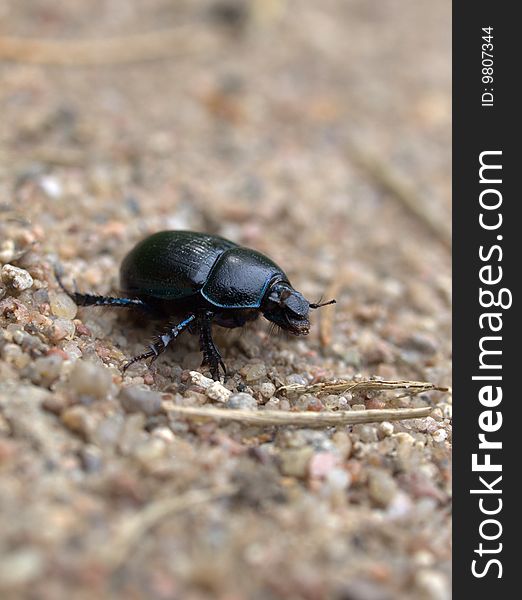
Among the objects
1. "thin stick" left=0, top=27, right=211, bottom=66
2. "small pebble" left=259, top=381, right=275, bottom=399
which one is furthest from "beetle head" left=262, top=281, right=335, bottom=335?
"thin stick" left=0, top=27, right=211, bottom=66

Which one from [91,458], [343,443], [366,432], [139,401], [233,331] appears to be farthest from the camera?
[233,331]

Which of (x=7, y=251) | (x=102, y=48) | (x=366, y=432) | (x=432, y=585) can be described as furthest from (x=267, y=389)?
(x=102, y=48)

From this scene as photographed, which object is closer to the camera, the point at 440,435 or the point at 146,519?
the point at 146,519

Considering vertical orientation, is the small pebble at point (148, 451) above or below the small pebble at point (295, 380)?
below

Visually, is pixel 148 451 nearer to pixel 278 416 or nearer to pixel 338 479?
pixel 278 416

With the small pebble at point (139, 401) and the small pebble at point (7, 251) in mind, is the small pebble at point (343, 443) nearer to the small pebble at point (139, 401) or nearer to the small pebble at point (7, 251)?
the small pebble at point (139, 401)

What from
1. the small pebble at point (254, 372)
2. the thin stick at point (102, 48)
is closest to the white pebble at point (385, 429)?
the small pebble at point (254, 372)
